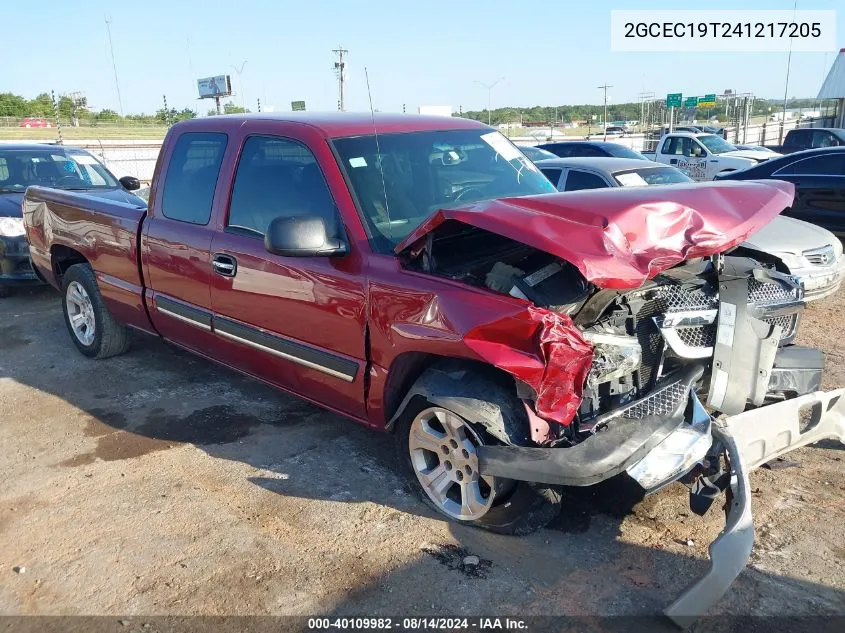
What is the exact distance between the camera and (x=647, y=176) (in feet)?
25.8

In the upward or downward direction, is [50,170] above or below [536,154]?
above

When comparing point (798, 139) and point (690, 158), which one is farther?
point (798, 139)

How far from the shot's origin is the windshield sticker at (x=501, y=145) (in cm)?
445

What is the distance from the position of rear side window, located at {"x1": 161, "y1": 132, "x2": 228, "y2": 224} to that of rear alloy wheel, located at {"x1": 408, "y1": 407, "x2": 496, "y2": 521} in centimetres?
197

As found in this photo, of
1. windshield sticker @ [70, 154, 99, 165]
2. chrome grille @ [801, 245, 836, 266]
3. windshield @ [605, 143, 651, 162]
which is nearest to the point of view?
chrome grille @ [801, 245, 836, 266]

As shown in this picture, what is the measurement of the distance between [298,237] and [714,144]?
17337mm

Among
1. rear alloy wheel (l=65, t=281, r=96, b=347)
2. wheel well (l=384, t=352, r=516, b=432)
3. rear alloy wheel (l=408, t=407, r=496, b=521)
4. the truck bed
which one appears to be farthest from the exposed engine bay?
rear alloy wheel (l=65, t=281, r=96, b=347)

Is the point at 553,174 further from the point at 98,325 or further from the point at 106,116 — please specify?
the point at 106,116

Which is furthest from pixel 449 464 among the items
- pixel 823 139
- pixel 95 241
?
pixel 823 139

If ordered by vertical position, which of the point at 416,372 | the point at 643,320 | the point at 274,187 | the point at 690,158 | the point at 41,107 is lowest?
the point at 690,158

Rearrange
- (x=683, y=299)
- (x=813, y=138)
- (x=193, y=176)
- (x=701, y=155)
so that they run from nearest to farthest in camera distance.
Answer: (x=683, y=299)
(x=193, y=176)
(x=701, y=155)
(x=813, y=138)

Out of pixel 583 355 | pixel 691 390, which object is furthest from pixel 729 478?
pixel 583 355

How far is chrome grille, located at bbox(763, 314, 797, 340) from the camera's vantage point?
3.60 meters

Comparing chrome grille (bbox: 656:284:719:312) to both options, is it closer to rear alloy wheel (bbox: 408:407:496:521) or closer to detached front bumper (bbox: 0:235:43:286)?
rear alloy wheel (bbox: 408:407:496:521)
